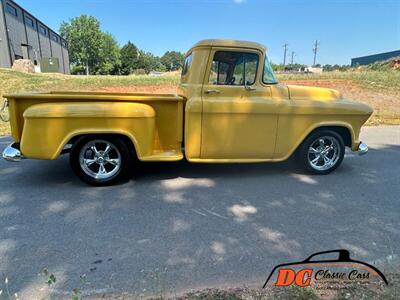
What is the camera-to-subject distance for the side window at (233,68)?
4281 mm

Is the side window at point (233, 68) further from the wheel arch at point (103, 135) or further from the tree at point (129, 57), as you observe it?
the tree at point (129, 57)

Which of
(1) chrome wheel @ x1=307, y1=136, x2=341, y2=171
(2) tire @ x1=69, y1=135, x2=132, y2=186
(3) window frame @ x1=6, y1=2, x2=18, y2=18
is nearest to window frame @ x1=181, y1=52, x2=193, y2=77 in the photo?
(2) tire @ x1=69, y1=135, x2=132, y2=186

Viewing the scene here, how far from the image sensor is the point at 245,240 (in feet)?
9.45

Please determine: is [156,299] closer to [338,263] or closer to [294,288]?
[294,288]

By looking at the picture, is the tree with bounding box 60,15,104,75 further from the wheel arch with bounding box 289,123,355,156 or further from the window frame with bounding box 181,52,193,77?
the wheel arch with bounding box 289,123,355,156

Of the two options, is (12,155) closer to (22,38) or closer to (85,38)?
(22,38)

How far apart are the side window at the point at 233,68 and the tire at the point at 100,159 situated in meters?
1.63

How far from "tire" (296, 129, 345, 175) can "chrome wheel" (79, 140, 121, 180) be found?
9.34ft

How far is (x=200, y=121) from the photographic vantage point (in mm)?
4148

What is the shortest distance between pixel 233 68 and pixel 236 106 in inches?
23.0

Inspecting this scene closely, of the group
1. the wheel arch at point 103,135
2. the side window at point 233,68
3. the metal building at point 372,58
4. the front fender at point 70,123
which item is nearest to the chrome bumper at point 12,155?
the front fender at point 70,123

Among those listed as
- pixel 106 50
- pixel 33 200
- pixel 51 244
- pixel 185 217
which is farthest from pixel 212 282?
pixel 106 50

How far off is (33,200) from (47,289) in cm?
181

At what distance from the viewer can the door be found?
166 inches
